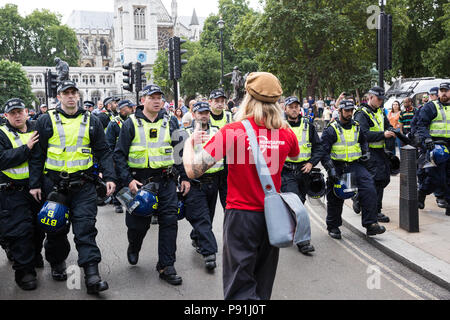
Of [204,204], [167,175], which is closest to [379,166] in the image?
[204,204]

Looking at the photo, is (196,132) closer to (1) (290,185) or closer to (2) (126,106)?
(1) (290,185)

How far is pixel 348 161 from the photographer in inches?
253

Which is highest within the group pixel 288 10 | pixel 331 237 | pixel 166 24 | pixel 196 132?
pixel 166 24

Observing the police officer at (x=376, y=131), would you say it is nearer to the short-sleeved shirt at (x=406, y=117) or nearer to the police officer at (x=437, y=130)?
the police officer at (x=437, y=130)

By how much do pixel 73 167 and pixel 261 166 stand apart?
257 cm

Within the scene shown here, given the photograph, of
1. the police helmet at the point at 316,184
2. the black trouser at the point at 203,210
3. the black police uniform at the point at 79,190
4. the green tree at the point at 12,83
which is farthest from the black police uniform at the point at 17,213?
the green tree at the point at 12,83

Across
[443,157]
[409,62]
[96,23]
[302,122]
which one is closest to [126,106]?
[302,122]

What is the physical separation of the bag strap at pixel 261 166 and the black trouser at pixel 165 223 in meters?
2.31

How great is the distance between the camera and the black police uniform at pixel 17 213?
496cm

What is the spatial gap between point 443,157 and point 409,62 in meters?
32.1

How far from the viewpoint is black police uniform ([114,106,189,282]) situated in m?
5.04

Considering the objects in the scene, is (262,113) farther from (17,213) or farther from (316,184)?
(316,184)

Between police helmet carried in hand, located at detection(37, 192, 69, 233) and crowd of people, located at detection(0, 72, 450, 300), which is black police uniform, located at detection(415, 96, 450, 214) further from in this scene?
police helmet carried in hand, located at detection(37, 192, 69, 233)

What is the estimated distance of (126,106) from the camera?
368 inches
